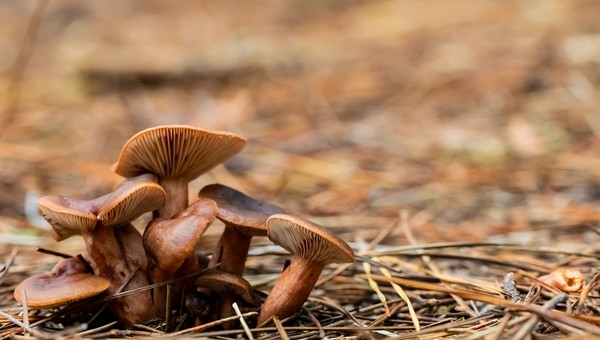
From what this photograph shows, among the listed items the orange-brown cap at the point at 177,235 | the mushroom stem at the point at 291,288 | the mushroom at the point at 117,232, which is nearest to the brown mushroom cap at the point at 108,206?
the mushroom at the point at 117,232

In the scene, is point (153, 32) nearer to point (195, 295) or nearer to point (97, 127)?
point (97, 127)

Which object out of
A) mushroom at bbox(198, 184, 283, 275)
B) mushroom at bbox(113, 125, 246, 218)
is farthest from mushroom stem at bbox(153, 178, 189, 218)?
mushroom at bbox(198, 184, 283, 275)

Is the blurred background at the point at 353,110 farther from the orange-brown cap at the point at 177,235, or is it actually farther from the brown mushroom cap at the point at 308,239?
the orange-brown cap at the point at 177,235

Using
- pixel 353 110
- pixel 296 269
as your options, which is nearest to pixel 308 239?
pixel 296 269

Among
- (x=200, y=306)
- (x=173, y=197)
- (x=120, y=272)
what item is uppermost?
(x=173, y=197)

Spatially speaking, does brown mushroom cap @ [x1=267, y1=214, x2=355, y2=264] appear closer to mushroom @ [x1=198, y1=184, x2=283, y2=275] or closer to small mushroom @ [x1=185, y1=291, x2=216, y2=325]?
mushroom @ [x1=198, y1=184, x2=283, y2=275]

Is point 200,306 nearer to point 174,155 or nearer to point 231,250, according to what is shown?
point 231,250
